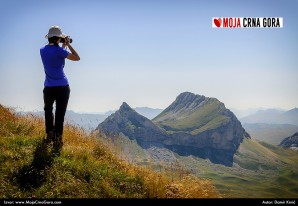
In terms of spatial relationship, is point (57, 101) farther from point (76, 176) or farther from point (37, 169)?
point (76, 176)

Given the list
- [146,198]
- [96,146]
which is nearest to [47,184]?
[146,198]

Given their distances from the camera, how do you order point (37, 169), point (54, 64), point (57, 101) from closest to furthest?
point (37, 169) < point (54, 64) < point (57, 101)

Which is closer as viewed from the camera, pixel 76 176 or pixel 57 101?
pixel 76 176

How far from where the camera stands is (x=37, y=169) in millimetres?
8484

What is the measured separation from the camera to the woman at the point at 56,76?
32.4 feet

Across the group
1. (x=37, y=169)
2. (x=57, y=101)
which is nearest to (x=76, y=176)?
(x=37, y=169)

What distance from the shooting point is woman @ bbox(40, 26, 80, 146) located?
9.89 meters

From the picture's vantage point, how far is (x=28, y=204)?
23.6 feet

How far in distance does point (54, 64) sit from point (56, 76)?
0.36 metres

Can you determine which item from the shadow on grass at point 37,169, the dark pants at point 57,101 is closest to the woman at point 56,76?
the dark pants at point 57,101

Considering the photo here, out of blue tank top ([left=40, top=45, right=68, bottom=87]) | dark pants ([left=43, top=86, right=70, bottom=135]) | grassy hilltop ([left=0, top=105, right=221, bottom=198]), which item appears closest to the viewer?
grassy hilltop ([left=0, top=105, right=221, bottom=198])

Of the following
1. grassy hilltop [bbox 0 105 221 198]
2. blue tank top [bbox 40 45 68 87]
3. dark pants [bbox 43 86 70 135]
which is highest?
blue tank top [bbox 40 45 68 87]

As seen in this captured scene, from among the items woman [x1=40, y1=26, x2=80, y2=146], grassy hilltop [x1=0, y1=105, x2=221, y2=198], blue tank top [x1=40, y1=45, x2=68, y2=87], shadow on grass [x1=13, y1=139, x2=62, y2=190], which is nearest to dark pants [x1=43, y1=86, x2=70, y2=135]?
woman [x1=40, y1=26, x2=80, y2=146]

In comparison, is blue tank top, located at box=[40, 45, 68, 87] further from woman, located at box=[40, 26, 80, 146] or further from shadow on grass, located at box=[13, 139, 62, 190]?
shadow on grass, located at box=[13, 139, 62, 190]
